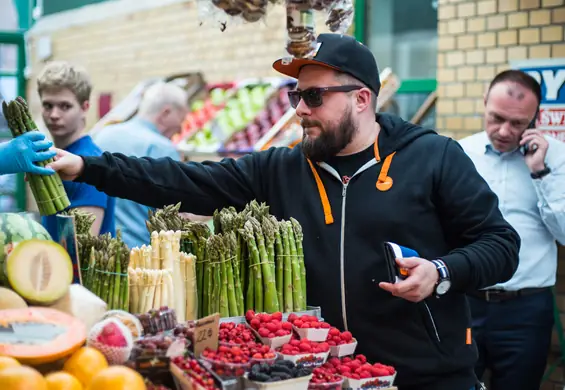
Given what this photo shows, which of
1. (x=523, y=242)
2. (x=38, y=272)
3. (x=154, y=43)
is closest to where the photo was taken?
(x=38, y=272)

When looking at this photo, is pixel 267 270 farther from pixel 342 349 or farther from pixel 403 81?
pixel 403 81

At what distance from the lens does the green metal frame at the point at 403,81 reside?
291 inches

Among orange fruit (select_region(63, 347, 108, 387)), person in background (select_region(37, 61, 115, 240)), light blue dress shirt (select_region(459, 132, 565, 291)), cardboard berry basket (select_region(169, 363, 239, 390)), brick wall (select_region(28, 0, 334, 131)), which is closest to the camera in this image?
orange fruit (select_region(63, 347, 108, 387))

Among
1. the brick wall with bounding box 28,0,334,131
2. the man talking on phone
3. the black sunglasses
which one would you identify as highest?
the brick wall with bounding box 28,0,334,131

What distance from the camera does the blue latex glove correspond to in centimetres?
308

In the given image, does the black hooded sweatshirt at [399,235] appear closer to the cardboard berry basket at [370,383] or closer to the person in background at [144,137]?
the cardboard berry basket at [370,383]

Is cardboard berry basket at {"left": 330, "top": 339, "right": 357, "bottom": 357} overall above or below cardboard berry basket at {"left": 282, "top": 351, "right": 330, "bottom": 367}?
below

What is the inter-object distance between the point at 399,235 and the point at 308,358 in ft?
2.70

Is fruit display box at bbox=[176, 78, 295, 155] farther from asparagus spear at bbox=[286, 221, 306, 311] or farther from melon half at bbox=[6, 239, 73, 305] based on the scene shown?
melon half at bbox=[6, 239, 73, 305]

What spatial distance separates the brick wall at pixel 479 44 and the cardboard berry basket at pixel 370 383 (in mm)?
3707

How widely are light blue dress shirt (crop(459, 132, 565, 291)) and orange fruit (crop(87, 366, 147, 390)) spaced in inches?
133

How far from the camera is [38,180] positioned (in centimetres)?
316

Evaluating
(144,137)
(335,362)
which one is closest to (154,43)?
(144,137)

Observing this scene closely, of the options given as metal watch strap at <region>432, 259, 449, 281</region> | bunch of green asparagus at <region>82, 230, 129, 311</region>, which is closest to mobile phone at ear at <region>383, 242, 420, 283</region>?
metal watch strap at <region>432, 259, 449, 281</region>
